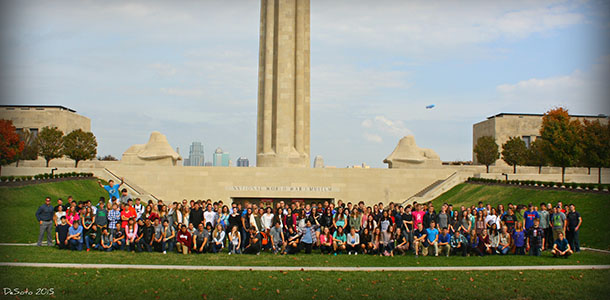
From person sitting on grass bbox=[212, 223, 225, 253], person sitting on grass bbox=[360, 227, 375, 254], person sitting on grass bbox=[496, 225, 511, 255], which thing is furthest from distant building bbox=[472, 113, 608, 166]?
person sitting on grass bbox=[212, 223, 225, 253]

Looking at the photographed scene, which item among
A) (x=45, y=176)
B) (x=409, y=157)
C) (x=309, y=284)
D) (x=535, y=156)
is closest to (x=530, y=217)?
(x=309, y=284)

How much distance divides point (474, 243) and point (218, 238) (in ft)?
27.6

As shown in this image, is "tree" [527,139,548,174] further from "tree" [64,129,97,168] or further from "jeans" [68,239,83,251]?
"jeans" [68,239,83,251]

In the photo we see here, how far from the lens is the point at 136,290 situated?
11.2 m

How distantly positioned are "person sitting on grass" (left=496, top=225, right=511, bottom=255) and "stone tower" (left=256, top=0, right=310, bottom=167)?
2649cm

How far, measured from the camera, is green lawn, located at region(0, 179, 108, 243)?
2093cm

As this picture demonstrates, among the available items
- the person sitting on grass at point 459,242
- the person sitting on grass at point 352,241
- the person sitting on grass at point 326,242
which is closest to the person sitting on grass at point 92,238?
the person sitting on grass at point 326,242

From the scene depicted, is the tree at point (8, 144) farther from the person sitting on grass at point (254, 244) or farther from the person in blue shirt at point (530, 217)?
the person in blue shirt at point (530, 217)

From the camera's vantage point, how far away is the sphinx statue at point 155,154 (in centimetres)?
4838

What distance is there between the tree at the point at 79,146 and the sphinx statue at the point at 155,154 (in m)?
4.05

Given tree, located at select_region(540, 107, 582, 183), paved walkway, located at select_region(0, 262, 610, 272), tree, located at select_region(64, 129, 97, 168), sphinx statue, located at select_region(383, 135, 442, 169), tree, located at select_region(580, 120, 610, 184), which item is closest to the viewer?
paved walkway, located at select_region(0, 262, 610, 272)

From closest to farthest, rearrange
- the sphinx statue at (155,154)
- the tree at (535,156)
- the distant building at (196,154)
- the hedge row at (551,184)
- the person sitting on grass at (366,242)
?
the person sitting on grass at (366,242) < the hedge row at (551,184) < the sphinx statue at (155,154) < the tree at (535,156) < the distant building at (196,154)

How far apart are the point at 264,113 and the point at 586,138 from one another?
24661 mm

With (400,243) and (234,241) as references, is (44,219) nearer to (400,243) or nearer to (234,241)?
(234,241)
